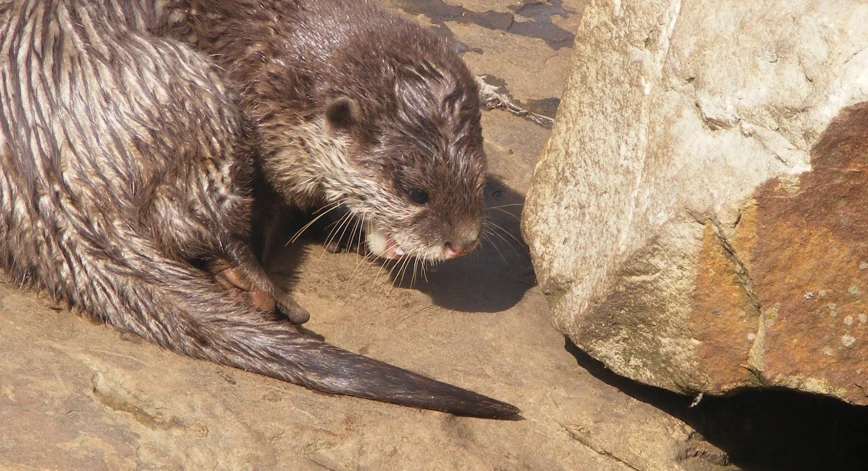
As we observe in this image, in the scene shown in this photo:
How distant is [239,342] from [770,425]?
1746 millimetres

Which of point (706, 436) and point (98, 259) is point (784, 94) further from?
point (98, 259)

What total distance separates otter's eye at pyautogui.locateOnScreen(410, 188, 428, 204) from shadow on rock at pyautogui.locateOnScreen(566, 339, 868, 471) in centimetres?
70

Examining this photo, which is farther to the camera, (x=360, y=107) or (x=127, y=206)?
(x=360, y=107)

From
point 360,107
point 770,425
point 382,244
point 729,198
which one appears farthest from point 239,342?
point 770,425

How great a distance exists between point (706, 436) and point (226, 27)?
2.11 m

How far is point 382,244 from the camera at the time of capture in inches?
130

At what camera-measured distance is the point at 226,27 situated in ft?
10.7

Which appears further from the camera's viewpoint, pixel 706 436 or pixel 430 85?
pixel 430 85

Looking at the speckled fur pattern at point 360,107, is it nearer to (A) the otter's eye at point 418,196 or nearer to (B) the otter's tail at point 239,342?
(A) the otter's eye at point 418,196

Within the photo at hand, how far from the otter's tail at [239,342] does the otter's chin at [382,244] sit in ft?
2.28

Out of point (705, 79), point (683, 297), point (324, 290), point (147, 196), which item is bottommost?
point (324, 290)

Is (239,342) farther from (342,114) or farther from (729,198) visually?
(729,198)

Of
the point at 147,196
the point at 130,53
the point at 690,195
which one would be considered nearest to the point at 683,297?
the point at 690,195

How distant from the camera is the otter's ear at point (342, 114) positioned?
3.12 meters
